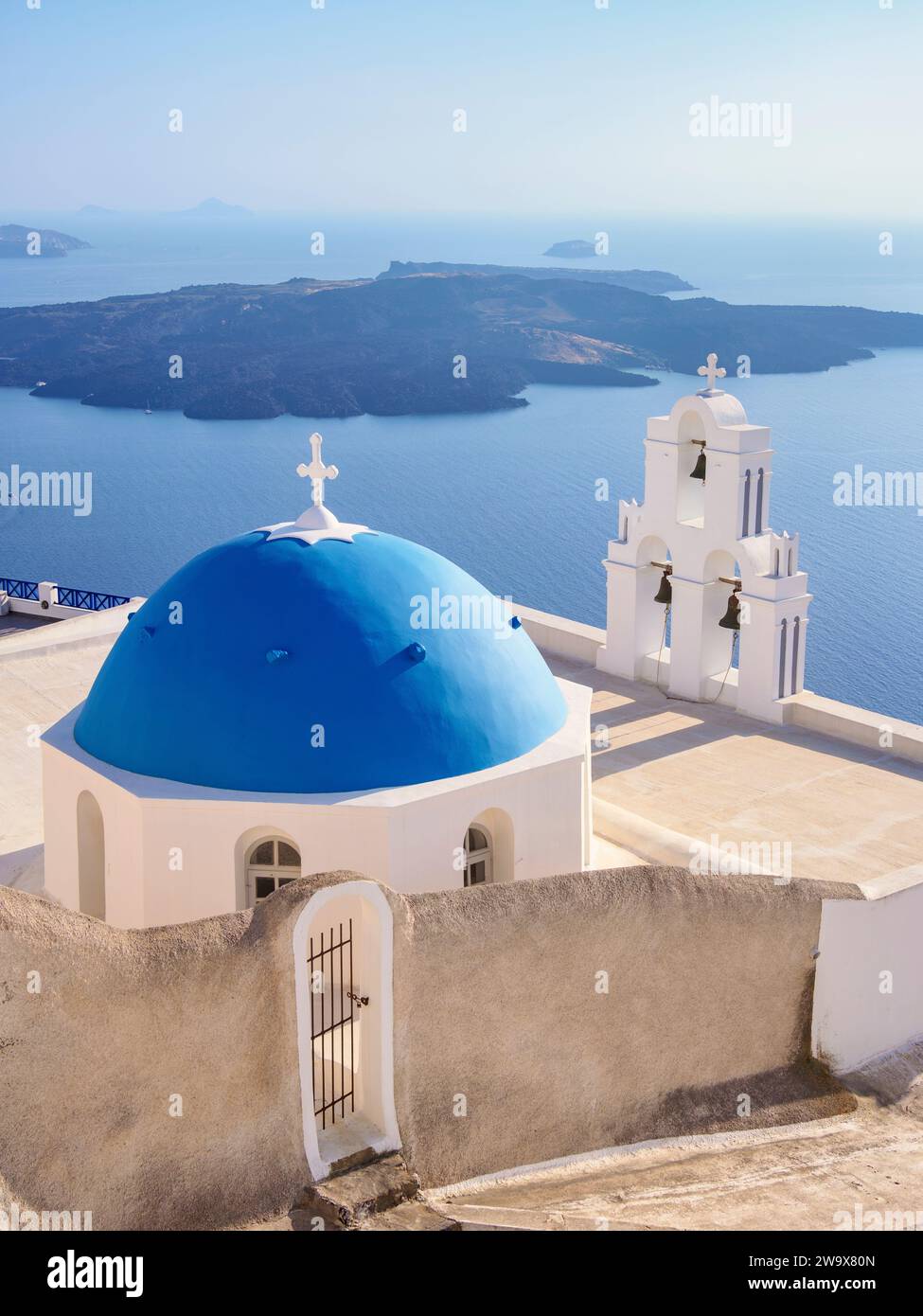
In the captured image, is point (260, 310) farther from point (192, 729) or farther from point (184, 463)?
point (192, 729)

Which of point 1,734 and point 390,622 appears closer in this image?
point 390,622

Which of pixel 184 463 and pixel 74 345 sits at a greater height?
pixel 74 345

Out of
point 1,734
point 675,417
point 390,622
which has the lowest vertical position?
point 1,734

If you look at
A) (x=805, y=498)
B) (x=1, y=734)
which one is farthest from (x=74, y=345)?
(x=1, y=734)

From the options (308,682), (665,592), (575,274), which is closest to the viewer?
(308,682)

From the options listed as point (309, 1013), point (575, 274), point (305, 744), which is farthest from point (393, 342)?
point (309, 1013)

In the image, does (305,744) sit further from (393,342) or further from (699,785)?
(393,342)
